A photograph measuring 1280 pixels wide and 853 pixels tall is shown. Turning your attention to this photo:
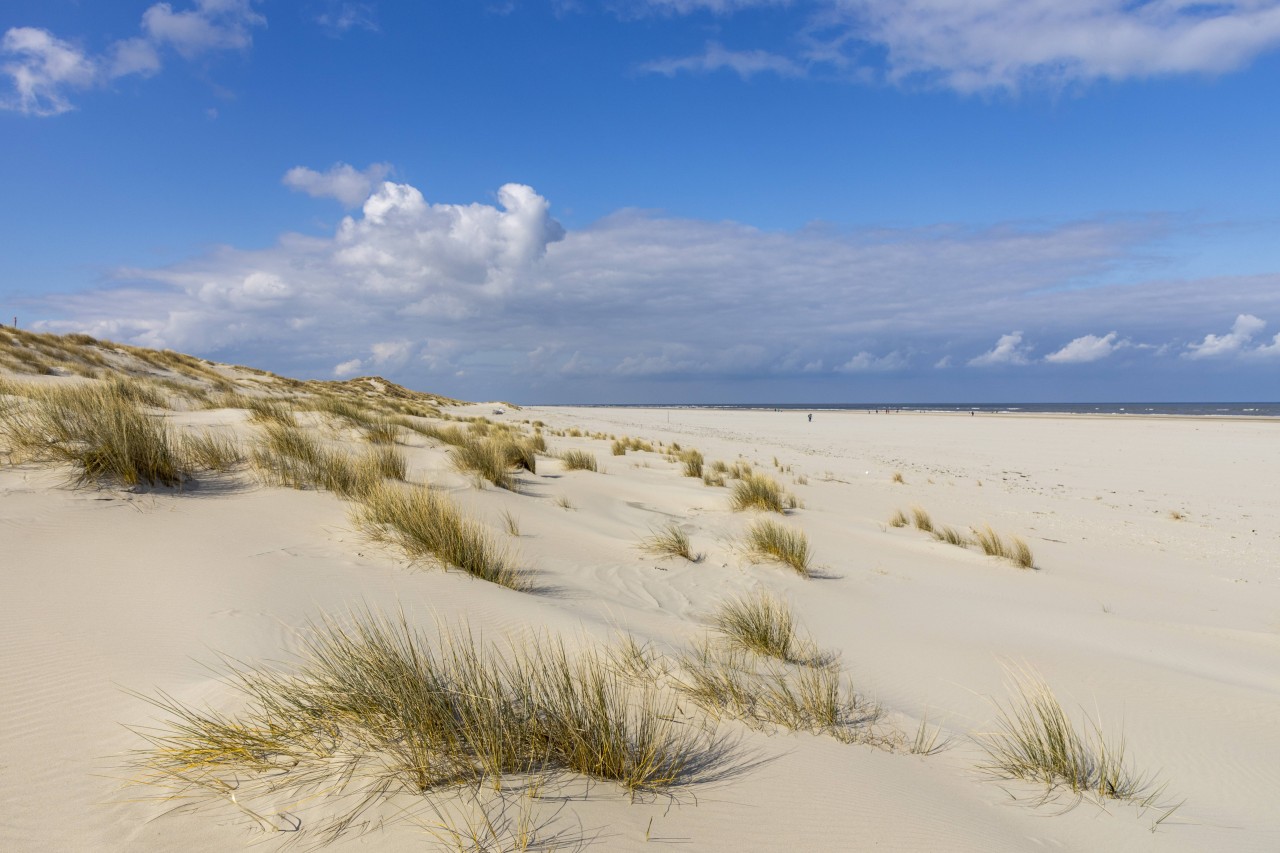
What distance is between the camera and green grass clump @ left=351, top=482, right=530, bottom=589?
4.64 metres

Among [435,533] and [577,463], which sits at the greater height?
[435,533]

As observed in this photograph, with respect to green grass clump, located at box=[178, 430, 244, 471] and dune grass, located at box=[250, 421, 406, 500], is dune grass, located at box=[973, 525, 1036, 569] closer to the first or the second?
dune grass, located at box=[250, 421, 406, 500]

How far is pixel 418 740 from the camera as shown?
2.01 meters

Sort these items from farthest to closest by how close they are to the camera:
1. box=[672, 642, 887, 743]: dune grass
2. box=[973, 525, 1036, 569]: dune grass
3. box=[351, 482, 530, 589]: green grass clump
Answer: box=[973, 525, 1036, 569]: dune grass → box=[351, 482, 530, 589]: green grass clump → box=[672, 642, 887, 743]: dune grass

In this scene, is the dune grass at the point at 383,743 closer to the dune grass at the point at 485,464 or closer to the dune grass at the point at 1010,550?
the dune grass at the point at 485,464

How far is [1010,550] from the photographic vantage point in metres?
7.51

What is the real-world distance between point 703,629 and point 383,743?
243 centimetres

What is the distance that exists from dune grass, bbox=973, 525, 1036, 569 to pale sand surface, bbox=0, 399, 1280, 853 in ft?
0.67

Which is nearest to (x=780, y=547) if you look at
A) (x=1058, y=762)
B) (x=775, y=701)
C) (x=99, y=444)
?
(x=775, y=701)

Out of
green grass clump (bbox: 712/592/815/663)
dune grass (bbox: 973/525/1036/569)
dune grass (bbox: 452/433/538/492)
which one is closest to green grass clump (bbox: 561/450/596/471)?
dune grass (bbox: 452/433/538/492)

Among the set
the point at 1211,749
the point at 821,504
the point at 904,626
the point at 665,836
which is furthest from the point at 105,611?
the point at 821,504

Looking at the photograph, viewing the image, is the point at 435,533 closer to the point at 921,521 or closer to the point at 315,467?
the point at 315,467

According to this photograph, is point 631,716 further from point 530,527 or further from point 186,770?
point 530,527

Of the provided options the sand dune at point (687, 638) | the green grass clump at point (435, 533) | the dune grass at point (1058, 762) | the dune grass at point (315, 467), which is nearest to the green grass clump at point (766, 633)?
the sand dune at point (687, 638)
